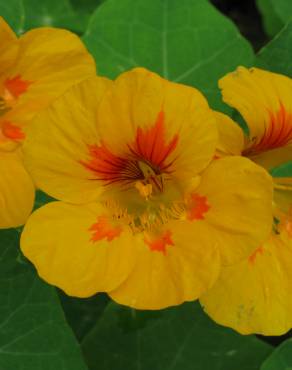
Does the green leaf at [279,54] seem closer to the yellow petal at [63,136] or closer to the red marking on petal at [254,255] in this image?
the red marking on petal at [254,255]

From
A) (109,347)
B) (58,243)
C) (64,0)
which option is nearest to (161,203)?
(58,243)

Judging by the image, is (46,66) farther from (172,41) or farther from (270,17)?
(270,17)

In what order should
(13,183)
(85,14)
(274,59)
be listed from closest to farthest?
(13,183)
(274,59)
(85,14)

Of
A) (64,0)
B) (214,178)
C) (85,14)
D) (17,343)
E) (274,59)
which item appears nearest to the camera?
(214,178)

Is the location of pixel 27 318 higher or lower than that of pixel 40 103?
lower

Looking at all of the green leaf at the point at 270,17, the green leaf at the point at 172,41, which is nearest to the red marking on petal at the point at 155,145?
the green leaf at the point at 172,41

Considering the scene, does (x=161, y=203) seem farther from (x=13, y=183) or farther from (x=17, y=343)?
(x=17, y=343)

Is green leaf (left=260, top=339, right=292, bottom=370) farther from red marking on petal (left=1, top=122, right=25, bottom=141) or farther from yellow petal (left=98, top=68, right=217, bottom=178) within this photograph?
red marking on petal (left=1, top=122, right=25, bottom=141)

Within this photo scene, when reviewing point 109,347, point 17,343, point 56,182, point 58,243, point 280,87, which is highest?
point 280,87
